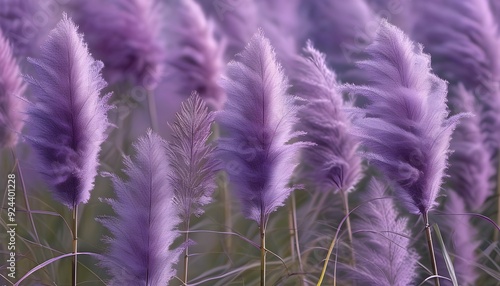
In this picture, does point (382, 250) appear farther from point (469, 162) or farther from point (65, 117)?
point (65, 117)

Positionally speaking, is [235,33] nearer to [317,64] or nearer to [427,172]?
[317,64]

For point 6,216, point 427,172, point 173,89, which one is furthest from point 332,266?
point 6,216

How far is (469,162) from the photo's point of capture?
4.45 feet

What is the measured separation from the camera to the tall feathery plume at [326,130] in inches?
44.1

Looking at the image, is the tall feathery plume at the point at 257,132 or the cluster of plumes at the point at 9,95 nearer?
the tall feathery plume at the point at 257,132

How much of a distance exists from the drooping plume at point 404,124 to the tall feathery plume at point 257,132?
0.12 m

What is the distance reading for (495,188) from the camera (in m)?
1.42

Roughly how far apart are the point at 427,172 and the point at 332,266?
314mm

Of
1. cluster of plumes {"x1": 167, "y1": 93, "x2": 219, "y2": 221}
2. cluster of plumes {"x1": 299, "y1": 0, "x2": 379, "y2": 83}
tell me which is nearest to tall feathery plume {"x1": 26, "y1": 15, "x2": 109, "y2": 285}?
cluster of plumes {"x1": 167, "y1": 93, "x2": 219, "y2": 221}

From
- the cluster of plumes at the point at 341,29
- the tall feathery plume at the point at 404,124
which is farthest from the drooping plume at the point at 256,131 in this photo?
the cluster of plumes at the point at 341,29

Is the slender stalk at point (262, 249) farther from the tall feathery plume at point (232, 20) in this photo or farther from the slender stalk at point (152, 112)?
the tall feathery plume at point (232, 20)

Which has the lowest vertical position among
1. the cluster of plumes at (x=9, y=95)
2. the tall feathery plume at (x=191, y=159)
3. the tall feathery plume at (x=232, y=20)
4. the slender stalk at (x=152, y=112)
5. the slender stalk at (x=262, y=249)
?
the slender stalk at (x=262, y=249)

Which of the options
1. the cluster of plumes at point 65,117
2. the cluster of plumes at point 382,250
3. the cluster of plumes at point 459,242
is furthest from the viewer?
the cluster of plumes at point 459,242

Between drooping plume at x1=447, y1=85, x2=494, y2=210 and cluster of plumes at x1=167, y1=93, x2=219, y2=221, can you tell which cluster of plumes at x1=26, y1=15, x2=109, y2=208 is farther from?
drooping plume at x1=447, y1=85, x2=494, y2=210
